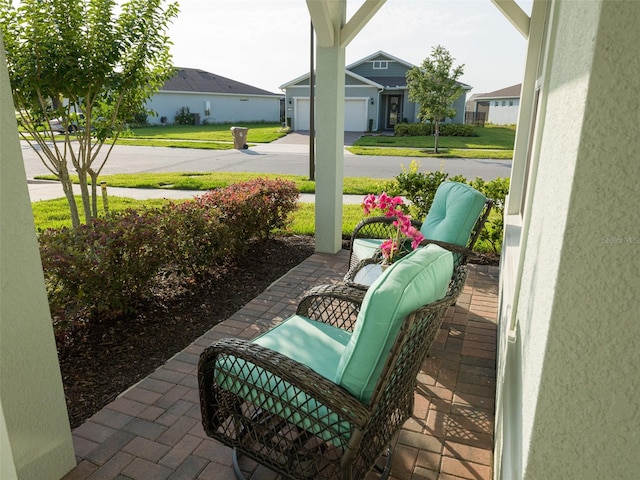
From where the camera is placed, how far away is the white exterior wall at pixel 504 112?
114 ft

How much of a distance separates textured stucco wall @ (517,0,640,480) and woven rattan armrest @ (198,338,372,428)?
2.34ft

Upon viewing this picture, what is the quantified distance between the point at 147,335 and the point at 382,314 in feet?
8.60

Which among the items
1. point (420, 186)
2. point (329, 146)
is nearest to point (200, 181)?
point (329, 146)

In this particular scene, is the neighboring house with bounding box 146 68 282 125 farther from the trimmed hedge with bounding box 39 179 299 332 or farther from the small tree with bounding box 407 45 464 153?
the trimmed hedge with bounding box 39 179 299 332

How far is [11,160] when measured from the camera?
1.89 metres

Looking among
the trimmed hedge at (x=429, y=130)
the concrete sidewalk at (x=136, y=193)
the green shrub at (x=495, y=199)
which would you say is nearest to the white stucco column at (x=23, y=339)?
the green shrub at (x=495, y=199)

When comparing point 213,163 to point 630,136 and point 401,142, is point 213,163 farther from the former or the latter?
point 630,136

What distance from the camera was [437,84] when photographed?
18.8 metres

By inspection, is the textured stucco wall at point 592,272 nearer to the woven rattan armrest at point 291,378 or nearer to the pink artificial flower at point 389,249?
the woven rattan armrest at point 291,378

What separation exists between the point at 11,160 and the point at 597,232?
208cm

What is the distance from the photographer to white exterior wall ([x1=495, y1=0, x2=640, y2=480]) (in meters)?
0.88

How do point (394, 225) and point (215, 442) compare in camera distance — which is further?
point (394, 225)

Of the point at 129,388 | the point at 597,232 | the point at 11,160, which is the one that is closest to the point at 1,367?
the point at 11,160

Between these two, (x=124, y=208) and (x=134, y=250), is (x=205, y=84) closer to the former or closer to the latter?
(x=124, y=208)
